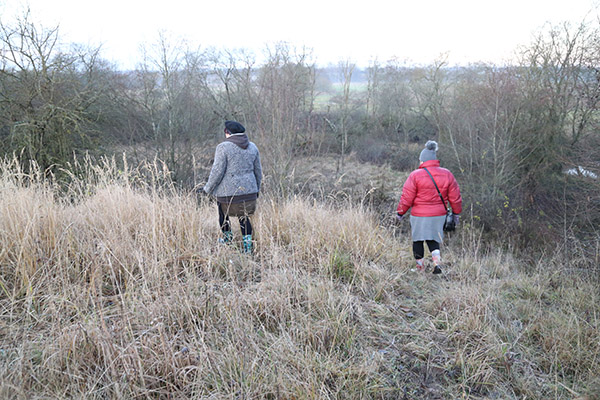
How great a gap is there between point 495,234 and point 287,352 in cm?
1089

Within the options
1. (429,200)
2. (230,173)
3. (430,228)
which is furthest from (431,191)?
(230,173)

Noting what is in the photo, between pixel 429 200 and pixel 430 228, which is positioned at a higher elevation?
pixel 429 200

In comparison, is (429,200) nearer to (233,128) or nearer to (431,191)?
(431,191)

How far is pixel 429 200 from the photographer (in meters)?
4.43

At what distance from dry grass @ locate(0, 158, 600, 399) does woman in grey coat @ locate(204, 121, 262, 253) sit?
46cm

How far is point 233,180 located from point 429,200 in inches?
94.6

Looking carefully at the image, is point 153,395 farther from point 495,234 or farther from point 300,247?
point 495,234

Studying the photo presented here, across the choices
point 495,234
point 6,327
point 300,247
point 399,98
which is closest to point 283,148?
point 495,234

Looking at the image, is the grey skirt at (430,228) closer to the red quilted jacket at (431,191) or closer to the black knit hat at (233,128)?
the red quilted jacket at (431,191)

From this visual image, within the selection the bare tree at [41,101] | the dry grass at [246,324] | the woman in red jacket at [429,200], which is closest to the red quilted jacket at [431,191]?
the woman in red jacket at [429,200]

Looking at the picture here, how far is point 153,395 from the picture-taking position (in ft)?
6.75

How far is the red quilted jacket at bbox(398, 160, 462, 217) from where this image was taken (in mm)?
4410

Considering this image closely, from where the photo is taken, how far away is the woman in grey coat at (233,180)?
14.1 ft

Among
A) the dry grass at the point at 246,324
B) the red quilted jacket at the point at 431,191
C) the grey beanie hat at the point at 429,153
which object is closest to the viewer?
the dry grass at the point at 246,324
